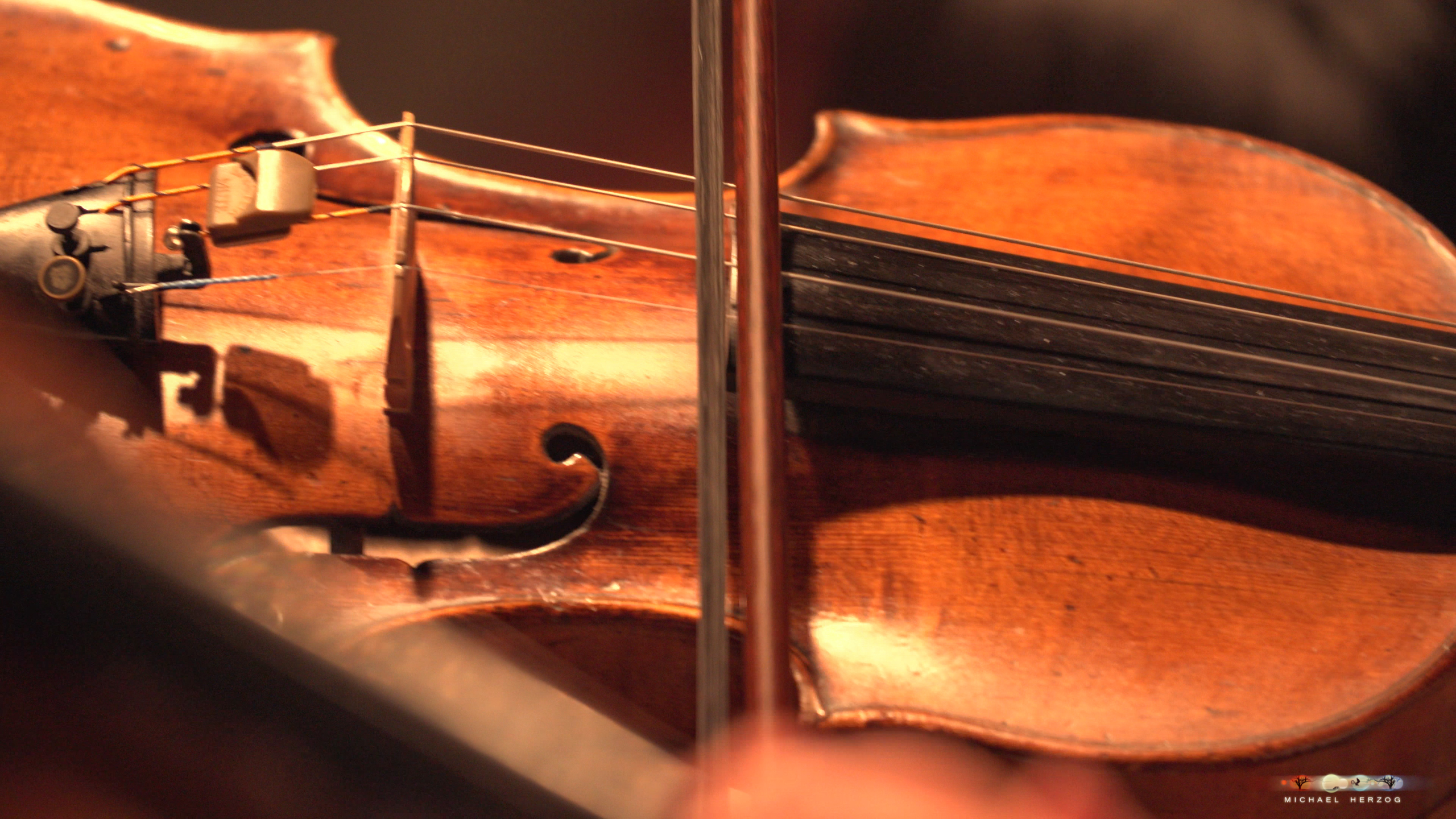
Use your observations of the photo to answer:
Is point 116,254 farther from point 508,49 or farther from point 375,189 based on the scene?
point 508,49

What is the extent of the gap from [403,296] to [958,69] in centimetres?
86

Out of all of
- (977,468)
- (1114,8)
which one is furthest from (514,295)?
(1114,8)

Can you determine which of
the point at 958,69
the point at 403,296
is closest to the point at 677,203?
the point at 403,296

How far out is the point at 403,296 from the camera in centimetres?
51

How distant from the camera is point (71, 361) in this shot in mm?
485

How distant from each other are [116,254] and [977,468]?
Result: 0.52 metres

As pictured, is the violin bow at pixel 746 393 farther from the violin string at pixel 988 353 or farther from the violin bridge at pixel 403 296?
the violin bridge at pixel 403 296

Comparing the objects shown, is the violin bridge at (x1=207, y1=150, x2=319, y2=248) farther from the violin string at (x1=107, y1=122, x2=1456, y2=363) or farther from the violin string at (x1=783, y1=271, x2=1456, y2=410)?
the violin string at (x1=783, y1=271, x2=1456, y2=410)

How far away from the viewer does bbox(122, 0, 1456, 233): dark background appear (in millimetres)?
1012

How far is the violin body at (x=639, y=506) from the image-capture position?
19.7 inches

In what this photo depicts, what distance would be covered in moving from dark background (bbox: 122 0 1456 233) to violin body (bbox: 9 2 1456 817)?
35 centimetres

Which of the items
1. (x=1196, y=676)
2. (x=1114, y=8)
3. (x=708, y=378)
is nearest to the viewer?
(x=708, y=378)

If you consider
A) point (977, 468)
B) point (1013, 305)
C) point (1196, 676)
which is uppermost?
point (1013, 305)

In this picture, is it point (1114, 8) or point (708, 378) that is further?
point (1114, 8)
